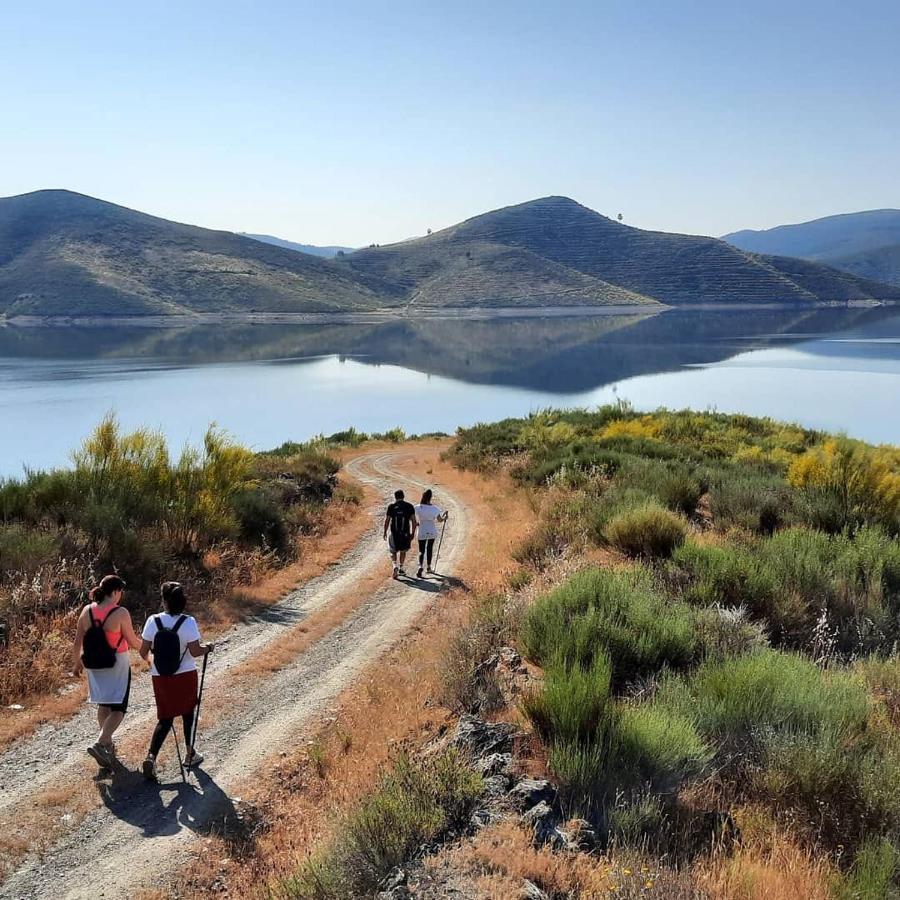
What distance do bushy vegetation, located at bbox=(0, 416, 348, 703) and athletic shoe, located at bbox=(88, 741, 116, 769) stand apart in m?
2.23

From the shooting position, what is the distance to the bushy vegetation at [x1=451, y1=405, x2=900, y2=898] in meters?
3.97

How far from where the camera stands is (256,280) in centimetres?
15400

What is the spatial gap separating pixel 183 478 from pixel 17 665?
610cm

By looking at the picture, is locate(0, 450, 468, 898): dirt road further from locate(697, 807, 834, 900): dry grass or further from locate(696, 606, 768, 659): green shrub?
locate(696, 606, 768, 659): green shrub

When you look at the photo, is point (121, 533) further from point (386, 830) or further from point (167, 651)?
point (386, 830)

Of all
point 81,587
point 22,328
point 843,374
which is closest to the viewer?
point 81,587

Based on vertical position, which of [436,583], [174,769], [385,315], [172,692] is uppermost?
[385,315]

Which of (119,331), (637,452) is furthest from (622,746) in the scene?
(119,331)

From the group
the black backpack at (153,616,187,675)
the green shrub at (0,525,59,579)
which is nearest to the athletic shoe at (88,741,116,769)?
the black backpack at (153,616,187,675)

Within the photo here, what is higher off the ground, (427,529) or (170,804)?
(427,529)

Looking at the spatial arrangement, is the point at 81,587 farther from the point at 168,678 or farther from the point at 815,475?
the point at 815,475

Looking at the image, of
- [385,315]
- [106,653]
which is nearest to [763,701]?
[106,653]

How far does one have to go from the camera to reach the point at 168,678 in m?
6.21

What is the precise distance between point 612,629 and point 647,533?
4091mm
